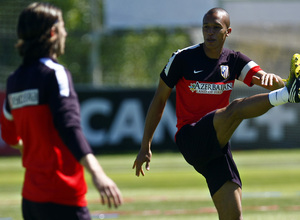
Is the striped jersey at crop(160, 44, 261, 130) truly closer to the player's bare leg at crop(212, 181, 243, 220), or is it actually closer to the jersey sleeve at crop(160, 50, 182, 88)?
the jersey sleeve at crop(160, 50, 182, 88)

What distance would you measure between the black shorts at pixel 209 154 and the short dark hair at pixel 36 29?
6.67 ft

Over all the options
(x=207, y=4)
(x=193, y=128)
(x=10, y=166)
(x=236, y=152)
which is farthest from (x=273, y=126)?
(x=193, y=128)

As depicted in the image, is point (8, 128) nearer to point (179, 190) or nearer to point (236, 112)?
point (236, 112)

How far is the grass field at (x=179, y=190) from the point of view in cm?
1030

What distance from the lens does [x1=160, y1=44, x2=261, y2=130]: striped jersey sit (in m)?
6.34

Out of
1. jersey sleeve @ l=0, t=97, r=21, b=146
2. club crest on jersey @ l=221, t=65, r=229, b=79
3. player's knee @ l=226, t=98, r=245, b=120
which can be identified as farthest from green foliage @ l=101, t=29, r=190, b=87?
jersey sleeve @ l=0, t=97, r=21, b=146

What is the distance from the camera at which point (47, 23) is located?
4.43m

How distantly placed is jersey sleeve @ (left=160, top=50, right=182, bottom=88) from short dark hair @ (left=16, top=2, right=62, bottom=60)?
6.54 feet

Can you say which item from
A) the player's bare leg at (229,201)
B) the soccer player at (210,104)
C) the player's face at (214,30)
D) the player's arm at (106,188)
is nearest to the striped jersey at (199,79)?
the soccer player at (210,104)

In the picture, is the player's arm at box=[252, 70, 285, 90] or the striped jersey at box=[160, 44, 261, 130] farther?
the striped jersey at box=[160, 44, 261, 130]

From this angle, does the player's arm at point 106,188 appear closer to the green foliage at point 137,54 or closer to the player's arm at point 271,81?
the player's arm at point 271,81

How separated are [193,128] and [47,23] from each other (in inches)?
87.5

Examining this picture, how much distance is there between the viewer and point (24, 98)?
4.43m

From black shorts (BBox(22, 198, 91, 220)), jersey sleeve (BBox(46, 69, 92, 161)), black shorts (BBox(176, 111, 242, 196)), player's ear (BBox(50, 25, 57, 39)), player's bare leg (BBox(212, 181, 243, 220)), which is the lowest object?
player's bare leg (BBox(212, 181, 243, 220))
